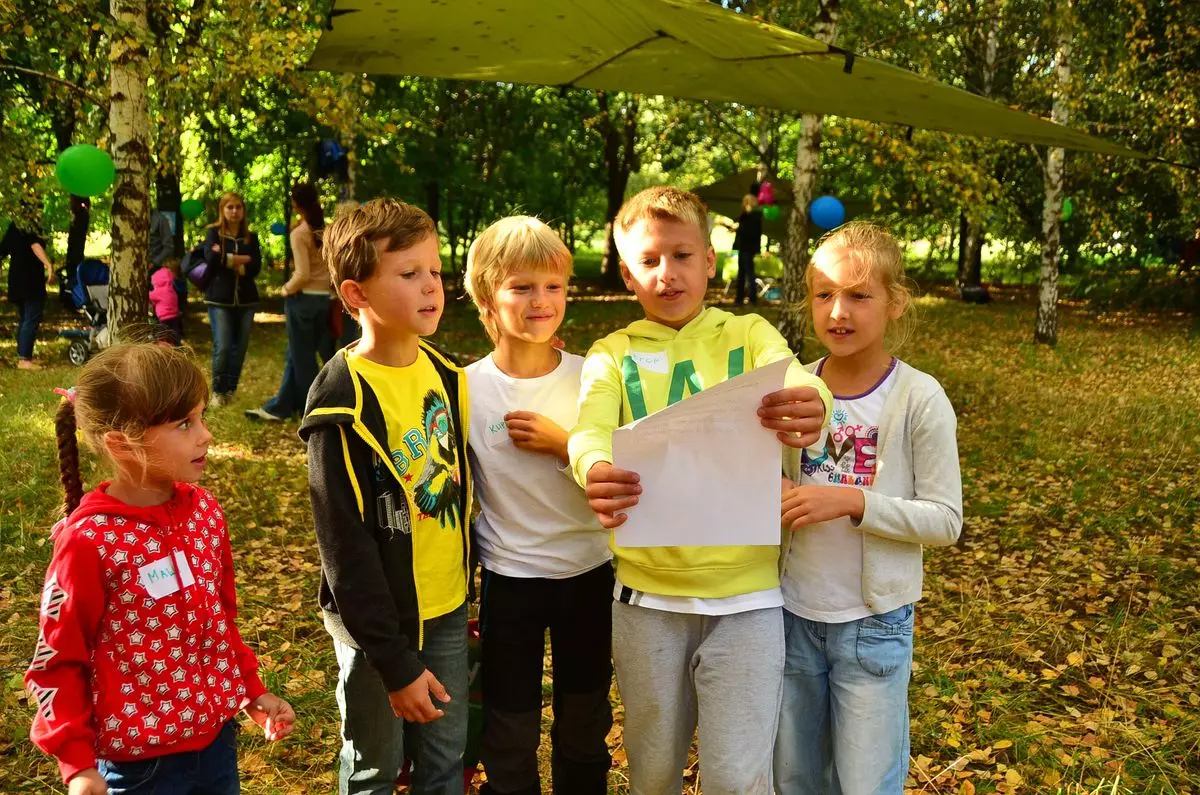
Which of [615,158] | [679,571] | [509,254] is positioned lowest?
[679,571]

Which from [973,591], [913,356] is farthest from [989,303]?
[973,591]

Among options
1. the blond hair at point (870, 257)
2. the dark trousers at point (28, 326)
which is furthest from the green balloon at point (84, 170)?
the blond hair at point (870, 257)

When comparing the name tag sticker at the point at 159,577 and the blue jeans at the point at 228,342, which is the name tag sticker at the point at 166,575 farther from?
the blue jeans at the point at 228,342

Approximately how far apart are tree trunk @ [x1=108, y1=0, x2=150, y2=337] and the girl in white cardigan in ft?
14.1

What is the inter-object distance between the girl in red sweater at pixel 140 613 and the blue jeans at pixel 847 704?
43.8 inches

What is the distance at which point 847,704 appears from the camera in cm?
197

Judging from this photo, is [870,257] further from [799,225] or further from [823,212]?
[823,212]

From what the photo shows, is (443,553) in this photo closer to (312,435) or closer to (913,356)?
(312,435)

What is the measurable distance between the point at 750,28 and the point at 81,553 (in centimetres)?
326

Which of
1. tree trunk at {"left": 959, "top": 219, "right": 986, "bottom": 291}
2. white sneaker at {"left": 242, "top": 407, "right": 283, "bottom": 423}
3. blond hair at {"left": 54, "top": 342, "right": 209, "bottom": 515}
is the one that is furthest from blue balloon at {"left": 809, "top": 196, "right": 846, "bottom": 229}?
tree trunk at {"left": 959, "top": 219, "right": 986, "bottom": 291}

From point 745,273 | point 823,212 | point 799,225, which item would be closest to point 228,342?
point 799,225

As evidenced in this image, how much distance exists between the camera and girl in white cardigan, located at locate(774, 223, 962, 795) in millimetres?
1948

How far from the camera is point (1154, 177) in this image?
1348cm

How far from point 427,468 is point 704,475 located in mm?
625
